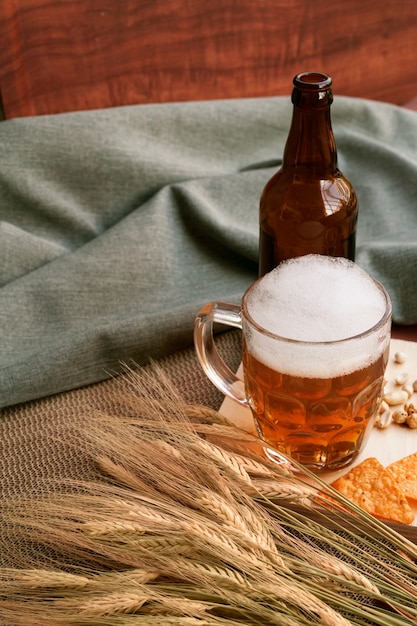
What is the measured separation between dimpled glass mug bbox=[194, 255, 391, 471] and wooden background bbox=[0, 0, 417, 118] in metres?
0.86

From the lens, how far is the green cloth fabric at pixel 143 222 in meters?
1.26

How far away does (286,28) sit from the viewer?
6.05 ft

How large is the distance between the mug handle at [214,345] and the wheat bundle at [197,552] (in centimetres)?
13

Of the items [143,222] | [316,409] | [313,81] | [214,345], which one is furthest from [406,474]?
[143,222]


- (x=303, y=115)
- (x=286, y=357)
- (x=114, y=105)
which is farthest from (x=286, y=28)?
(x=286, y=357)

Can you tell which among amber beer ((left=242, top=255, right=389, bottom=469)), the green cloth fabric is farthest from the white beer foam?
the green cloth fabric

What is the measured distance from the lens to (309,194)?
1.10m

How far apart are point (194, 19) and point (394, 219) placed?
2.08 ft

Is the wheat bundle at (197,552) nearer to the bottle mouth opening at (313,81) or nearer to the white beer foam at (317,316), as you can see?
the white beer foam at (317,316)

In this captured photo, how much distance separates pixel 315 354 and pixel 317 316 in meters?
0.05

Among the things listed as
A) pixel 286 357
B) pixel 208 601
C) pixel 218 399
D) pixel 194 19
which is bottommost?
pixel 218 399

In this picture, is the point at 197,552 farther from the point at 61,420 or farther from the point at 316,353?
the point at 61,420

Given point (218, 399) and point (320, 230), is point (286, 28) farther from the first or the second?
point (218, 399)

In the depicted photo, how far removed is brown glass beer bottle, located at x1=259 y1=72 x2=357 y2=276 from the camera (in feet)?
3.40
